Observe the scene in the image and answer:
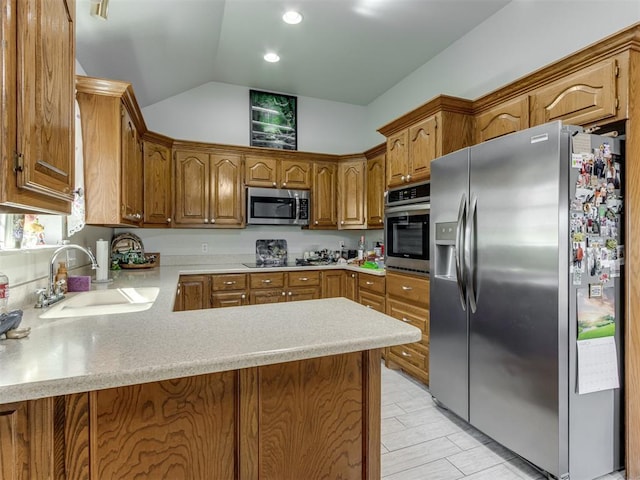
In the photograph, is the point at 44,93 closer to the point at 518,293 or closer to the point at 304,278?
the point at 518,293

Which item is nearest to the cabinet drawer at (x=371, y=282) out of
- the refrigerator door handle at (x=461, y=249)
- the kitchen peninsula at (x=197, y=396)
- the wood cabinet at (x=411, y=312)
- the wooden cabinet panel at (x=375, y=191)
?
the wood cabinet at (x=411, y=312)

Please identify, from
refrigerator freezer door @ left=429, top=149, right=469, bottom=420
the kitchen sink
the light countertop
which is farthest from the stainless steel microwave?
the light countertop

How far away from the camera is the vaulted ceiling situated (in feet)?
7.74

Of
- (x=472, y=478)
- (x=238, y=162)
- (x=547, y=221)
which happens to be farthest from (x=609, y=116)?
(x=238, y=162)

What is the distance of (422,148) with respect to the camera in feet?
9.25

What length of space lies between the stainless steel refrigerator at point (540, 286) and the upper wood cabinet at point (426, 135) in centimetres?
58

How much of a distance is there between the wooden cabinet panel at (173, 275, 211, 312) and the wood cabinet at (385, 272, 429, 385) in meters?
1.79

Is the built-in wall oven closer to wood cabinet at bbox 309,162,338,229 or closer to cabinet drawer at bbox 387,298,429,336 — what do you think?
cabinet drawer at bbox 387,298,429,336

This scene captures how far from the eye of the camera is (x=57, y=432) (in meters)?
0.86

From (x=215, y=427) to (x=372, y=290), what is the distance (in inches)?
102

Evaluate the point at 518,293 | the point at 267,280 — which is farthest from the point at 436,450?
the point at 267,280

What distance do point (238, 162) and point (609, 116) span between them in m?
3.22

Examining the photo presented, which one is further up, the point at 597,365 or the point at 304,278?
the point at 304,278

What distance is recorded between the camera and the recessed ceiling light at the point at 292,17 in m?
2.79
